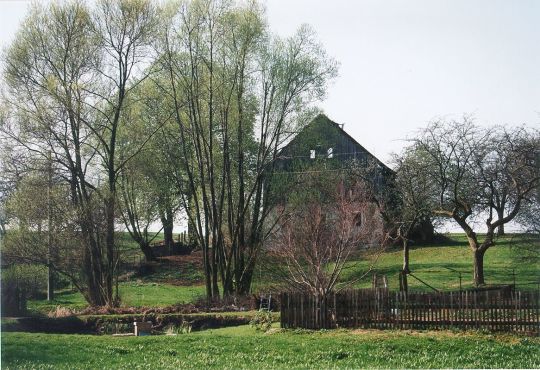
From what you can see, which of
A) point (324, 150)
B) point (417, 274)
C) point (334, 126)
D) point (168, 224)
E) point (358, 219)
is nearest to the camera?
point (358, 219)

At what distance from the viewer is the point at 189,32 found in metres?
34.1

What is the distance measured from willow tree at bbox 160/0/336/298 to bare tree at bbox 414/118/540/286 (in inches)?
236

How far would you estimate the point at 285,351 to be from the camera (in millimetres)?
17781

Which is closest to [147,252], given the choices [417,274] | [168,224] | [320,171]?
[168,224]

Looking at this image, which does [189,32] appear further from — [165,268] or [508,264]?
[508,264]

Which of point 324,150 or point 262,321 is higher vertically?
point 324,150

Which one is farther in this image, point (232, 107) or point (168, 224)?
point (168, 224)

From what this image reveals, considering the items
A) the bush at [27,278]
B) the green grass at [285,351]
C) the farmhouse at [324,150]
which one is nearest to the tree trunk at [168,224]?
the farmhouse at [324,150]

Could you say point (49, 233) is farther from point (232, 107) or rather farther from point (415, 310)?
point (415, 310)

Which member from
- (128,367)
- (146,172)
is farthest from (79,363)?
(146,172)

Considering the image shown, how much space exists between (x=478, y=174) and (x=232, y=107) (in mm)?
11034

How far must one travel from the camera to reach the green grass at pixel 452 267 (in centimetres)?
3316

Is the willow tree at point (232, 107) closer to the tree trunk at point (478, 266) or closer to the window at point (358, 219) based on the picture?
the window at point (358, 219)

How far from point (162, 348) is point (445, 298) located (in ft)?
24.3
